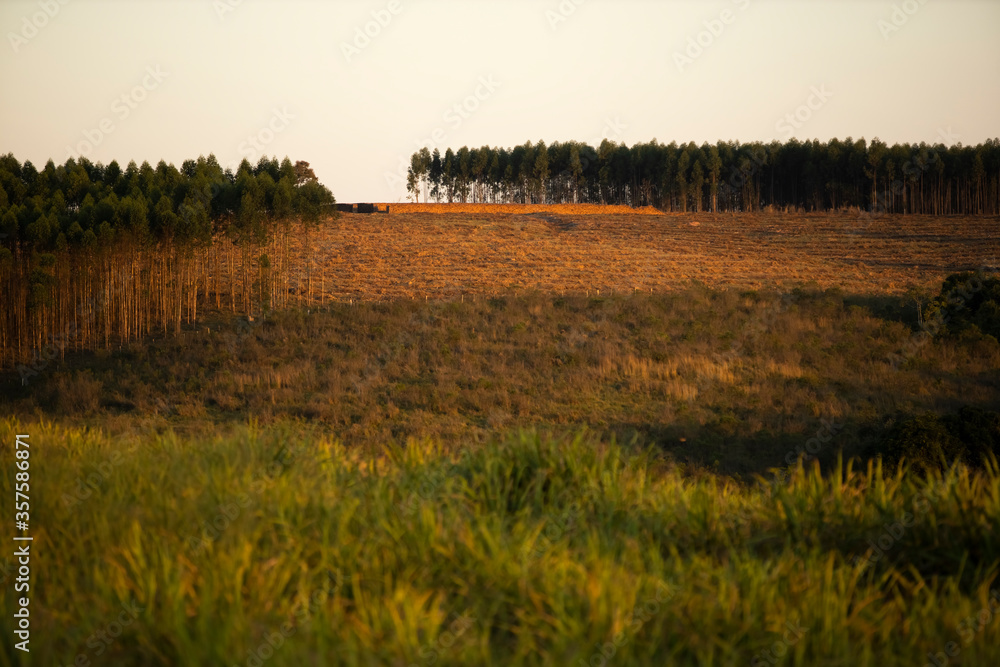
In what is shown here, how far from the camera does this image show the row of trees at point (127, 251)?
3412 cm

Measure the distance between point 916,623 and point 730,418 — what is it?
17095 millimetres

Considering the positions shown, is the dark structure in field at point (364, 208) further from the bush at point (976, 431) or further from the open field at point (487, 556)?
the bush at point (976, 431)

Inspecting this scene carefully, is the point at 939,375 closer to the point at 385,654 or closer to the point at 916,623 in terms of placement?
the point at 916,623

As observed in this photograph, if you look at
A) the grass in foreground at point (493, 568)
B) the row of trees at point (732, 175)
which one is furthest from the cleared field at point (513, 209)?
the grass in foreground at point (493, 568)

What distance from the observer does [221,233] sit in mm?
42906

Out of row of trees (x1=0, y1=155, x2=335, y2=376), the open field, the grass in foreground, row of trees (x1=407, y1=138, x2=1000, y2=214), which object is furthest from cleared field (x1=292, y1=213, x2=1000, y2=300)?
the grass in foreground

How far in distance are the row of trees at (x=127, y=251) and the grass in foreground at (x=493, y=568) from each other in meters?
32.3

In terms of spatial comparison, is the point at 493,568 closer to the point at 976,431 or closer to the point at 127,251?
the point at 976,431

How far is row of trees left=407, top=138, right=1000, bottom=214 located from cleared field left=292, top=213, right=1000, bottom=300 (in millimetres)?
17733

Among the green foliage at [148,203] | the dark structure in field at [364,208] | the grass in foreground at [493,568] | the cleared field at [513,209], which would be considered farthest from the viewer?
the cleared field at [513,209]

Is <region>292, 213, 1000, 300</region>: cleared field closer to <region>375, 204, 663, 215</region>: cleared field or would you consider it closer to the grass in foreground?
<region>375, 204, 663, 215</region>: cleared field

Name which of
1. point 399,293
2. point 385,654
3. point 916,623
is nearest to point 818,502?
point 916,623

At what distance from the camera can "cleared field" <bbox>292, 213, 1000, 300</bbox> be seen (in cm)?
4409

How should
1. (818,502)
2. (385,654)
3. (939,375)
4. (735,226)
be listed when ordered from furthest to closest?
1. (735,226)
2. (939,375)
3. (818,502)
4. (385,654)
